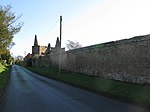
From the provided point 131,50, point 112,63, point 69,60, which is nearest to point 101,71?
point 112,63

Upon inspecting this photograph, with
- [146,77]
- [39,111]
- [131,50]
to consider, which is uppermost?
[131,50]

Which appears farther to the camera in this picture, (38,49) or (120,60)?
(38,49)

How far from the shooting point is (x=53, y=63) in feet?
193

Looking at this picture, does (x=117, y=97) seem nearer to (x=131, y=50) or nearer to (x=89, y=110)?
(x=89, y=110)

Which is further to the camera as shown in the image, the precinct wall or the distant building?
the distant building

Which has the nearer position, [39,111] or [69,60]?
[39,111]

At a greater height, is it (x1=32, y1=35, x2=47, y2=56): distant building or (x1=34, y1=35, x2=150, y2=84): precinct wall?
(x1=32, y1=35, x2=47, y2=56): distant building

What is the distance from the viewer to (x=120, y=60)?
72.3ft

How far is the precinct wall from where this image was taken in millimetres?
18562

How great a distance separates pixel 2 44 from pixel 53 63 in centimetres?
3550

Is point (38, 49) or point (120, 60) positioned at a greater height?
point (38, 49)

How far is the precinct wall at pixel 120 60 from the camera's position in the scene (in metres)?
18.6

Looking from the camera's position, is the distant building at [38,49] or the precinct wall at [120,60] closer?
the precinct wall at [120,60]

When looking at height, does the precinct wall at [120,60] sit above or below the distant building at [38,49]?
below
